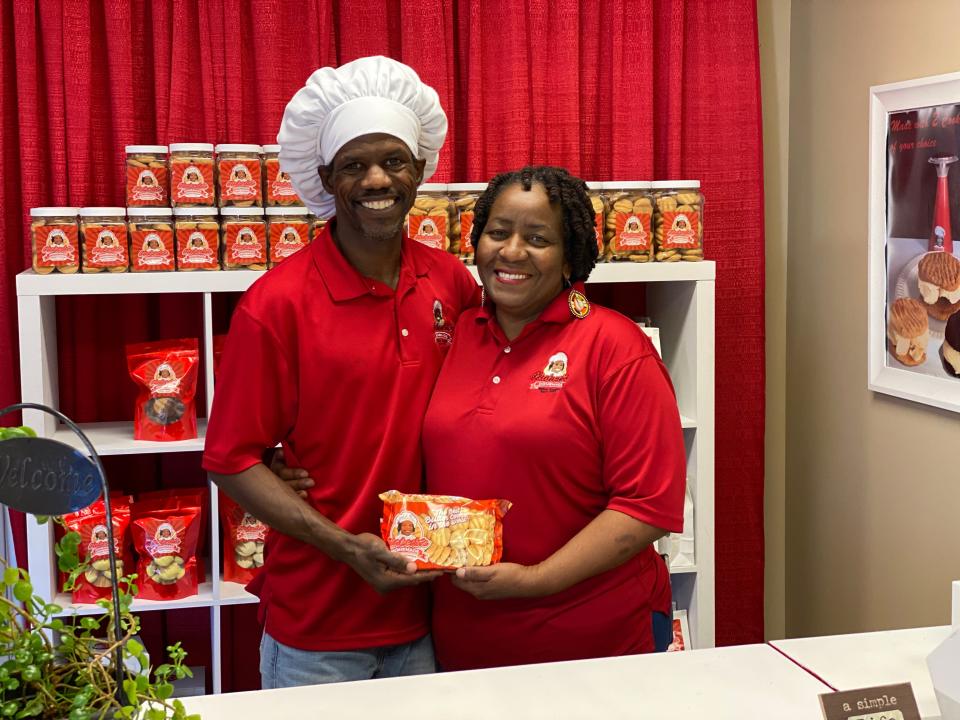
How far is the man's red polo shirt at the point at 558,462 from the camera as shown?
5.49 feet

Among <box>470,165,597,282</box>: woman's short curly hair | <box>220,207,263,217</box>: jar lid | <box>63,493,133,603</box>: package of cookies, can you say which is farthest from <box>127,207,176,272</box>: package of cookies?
<box>470,165,597,282</box>: woman's short curly hair

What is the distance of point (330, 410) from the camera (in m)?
1.72

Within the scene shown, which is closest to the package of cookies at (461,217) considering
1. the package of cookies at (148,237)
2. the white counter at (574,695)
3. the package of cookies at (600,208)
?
the package of cookies at (600,208)

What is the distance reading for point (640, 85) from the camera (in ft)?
9.71

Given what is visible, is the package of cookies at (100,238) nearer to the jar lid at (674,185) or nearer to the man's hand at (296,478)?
the man's hand at (296,478)


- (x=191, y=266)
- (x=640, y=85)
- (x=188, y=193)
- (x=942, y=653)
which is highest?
(x=640, y=85)

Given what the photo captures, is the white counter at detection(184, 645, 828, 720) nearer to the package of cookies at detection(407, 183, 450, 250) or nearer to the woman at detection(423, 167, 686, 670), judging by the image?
the woman at detection(423, 167, 686, 670)

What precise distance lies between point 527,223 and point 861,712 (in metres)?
0.90

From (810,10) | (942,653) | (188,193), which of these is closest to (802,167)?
(810,10)

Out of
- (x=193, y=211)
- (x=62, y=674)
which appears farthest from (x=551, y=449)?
(x=193, y=211)

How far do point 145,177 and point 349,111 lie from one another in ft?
3.02

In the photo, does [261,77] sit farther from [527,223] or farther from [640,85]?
[527,223]

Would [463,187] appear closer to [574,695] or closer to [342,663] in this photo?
[342,663]

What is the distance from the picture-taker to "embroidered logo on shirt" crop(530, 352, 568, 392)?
5.57 ft
